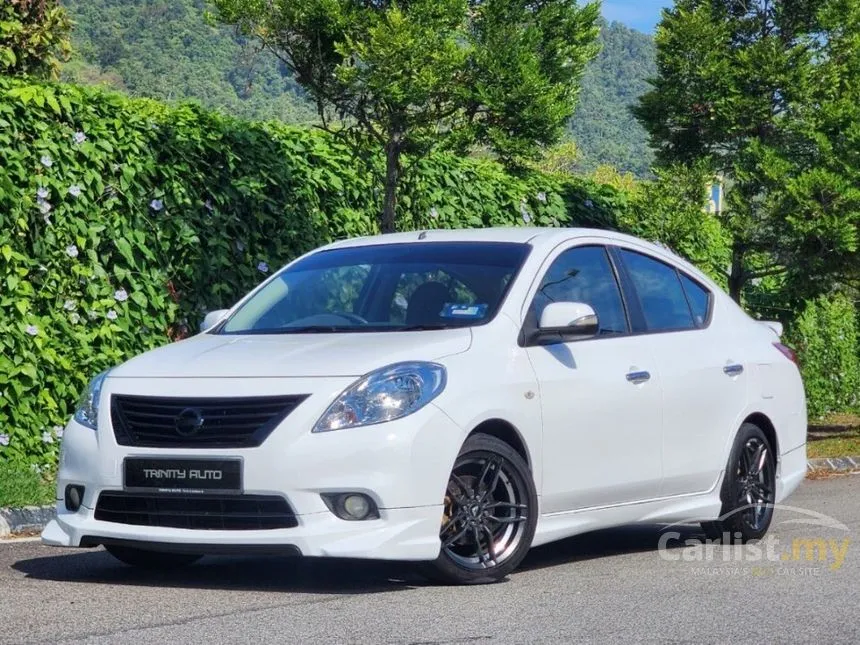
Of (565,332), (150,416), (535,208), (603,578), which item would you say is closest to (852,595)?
(603,578)

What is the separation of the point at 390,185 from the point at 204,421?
6480mm

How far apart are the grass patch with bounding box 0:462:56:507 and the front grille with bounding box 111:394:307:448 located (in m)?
3.02

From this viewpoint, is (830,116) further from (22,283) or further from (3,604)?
(3,604)

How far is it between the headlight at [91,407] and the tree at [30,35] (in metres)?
6.04

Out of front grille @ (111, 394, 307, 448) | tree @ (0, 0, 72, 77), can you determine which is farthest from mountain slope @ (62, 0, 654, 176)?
front grille @ (111, 394, 307, 448)

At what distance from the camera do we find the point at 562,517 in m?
7.57

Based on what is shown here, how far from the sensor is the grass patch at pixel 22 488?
31.6 feet

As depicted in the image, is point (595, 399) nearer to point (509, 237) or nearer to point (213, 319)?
point (509, 237)

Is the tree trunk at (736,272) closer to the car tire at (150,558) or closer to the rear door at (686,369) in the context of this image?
the rear door at (686,369)

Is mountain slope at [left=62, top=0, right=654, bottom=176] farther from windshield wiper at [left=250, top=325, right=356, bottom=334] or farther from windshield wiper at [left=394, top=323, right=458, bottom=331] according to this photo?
windshield wiper at [left=394, top=323, right=458, bottom=331]

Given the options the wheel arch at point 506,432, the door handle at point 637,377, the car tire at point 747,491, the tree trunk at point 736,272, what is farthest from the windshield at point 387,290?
→ the tree trunk at point 736,272

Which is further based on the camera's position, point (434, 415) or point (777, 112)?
point (777, 112)

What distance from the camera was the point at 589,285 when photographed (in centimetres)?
829

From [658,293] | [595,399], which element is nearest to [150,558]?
[595,399]
